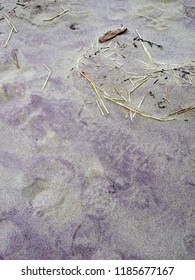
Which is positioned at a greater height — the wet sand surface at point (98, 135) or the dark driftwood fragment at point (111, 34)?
the dark driftwood fragment at point (111, 34)

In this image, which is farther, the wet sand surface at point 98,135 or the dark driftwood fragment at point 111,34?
the dark driftwood fragment at point 111,34

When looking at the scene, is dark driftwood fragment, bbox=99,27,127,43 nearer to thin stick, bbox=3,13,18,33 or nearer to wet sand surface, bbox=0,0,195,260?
wet sand surface, bbox=0,0,195,260

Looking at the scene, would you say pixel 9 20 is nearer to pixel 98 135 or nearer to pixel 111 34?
pixel 111 34

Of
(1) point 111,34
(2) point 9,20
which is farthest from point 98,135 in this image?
(2) point 9,20

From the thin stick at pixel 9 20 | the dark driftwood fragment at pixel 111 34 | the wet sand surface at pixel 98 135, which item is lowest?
the wet sand surface at pixel 98 135

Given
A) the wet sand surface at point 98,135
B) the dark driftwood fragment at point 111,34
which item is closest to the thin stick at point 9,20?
the wet sand surface at point 98,135

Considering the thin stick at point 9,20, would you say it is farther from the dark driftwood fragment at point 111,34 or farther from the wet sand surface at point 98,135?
the dark driftwood fragment at point 111,34

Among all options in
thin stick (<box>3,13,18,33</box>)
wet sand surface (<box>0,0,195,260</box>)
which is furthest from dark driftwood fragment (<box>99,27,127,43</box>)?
thin stick (<box>3,13,18,33</box>)
